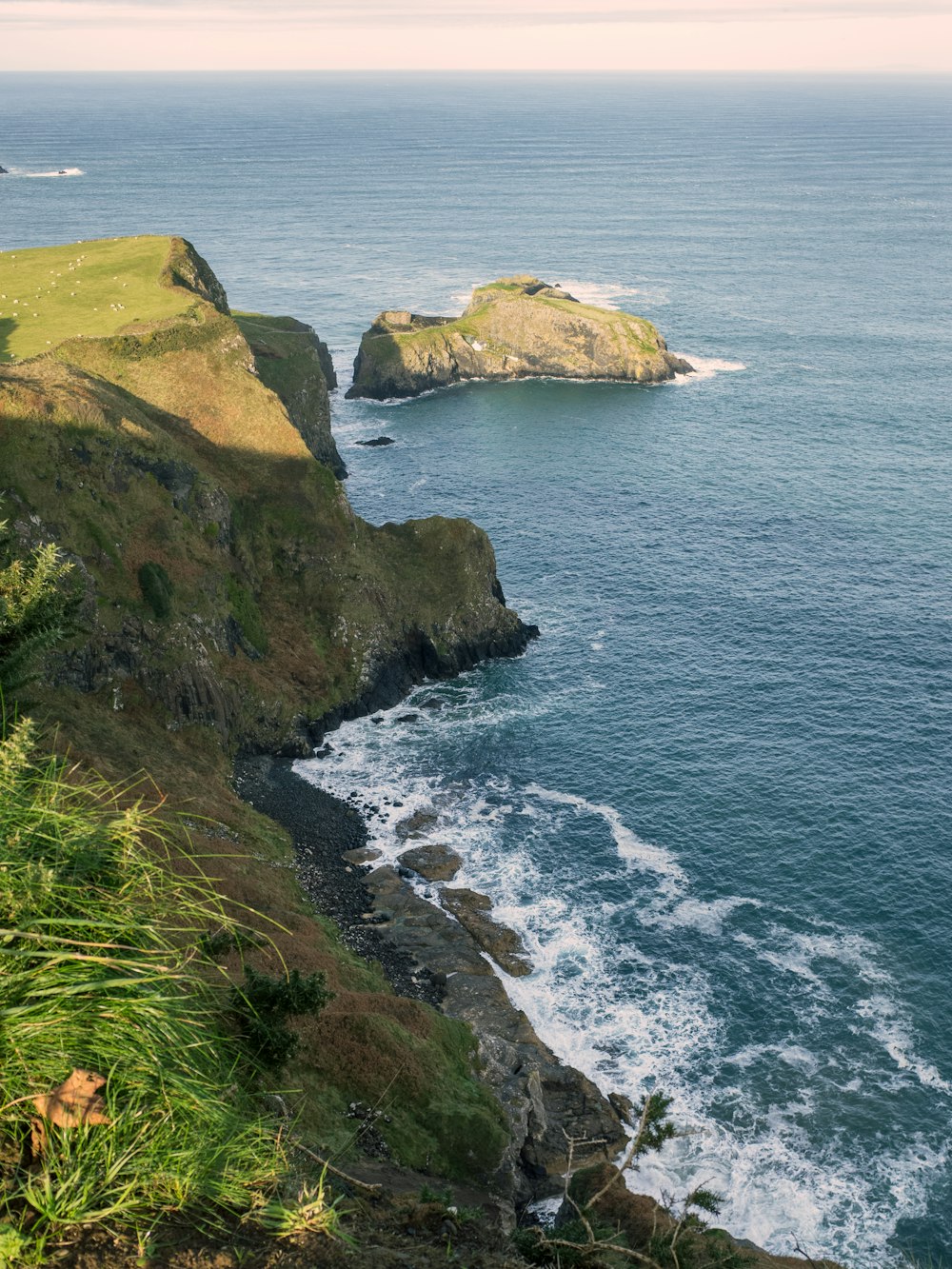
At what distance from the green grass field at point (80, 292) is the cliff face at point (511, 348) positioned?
131 feet

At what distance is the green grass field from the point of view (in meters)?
105

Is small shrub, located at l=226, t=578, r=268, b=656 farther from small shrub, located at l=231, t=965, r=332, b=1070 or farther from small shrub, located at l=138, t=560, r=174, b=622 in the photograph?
small shrub, located at l=231, t=965, r=332, b=1070

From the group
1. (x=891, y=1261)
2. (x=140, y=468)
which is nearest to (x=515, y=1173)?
(x=891, y=1261)

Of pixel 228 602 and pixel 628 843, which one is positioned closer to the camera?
pixel 628 843

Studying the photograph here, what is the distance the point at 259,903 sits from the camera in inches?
2258

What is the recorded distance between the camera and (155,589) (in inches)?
3014

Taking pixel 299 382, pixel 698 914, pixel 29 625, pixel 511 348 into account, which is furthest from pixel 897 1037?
pixel 511 348

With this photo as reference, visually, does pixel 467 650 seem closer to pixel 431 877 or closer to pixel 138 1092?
pixel 431 877

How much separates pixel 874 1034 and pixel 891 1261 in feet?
40.1

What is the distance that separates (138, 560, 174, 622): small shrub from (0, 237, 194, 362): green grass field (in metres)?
33.1

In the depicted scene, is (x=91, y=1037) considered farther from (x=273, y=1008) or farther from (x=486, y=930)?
(x=486, y=930)

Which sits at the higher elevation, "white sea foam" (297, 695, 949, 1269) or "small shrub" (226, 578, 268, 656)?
"small shrub" (226, 578, 268, 656)

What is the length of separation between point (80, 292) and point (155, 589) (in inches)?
2222

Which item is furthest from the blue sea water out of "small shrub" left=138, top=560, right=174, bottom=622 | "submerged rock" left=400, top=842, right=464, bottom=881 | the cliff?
"small shrub" left=138, top=560, right=174, bottom=622
